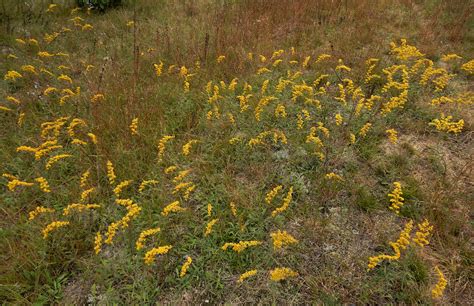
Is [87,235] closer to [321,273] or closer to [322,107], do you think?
[321,273]

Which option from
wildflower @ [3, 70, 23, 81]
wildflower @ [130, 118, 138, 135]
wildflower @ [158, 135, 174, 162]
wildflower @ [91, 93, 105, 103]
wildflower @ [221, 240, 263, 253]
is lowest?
wildflower @ [221, 240, 263, 253]

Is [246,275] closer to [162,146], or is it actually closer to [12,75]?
[162,146]

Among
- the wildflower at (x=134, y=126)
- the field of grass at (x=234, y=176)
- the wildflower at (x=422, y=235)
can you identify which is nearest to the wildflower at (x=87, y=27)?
the field of grass at (x=234, y=176)

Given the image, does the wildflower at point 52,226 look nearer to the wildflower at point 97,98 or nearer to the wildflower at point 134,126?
the wildflower at point 134,126

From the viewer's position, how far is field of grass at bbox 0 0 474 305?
9.31ft

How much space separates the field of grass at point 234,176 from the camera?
2838 millimetres

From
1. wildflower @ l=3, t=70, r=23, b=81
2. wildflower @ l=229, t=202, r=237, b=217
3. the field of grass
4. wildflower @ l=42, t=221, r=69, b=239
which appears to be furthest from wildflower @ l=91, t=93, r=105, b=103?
wildflower @ l=229, t=202, r=237, b=217

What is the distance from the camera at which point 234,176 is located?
3.84 meters

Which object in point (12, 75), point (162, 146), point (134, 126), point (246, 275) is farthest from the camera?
point (12, 75)

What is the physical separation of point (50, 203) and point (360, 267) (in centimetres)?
341

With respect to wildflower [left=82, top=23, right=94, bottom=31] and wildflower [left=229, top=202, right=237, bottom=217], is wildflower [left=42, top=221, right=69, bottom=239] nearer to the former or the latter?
wildflower [left=229, top=202, right=237, bottom=217]

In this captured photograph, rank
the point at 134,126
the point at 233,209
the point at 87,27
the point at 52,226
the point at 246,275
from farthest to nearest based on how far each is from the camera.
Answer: the point at 87,27 < the point at 134,126 < the point at 233,209 < the point at 52,226 < the point at 246,275

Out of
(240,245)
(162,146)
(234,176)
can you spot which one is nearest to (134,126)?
(162,146)

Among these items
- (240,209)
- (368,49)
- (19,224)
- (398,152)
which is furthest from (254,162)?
(368,49)
